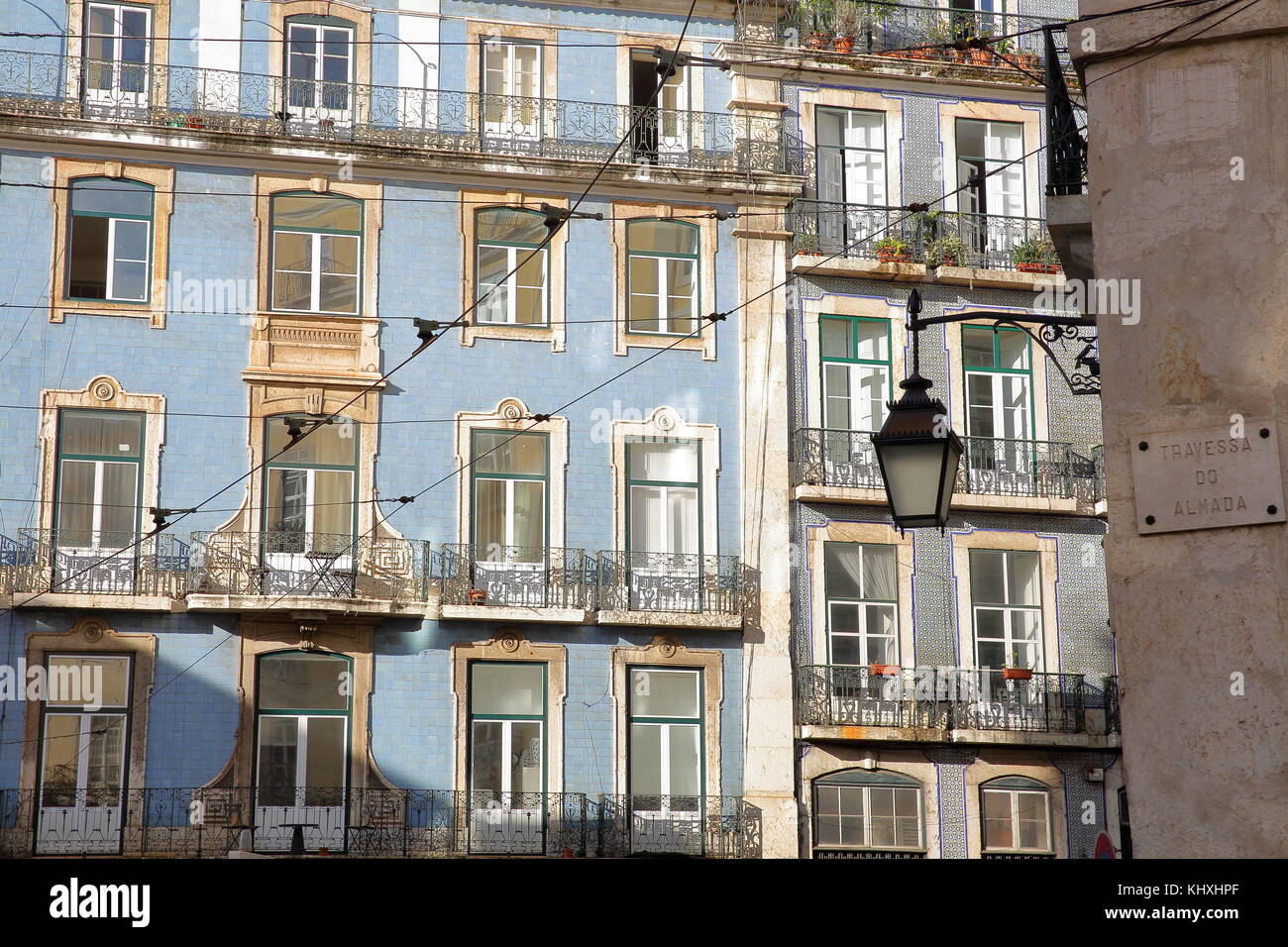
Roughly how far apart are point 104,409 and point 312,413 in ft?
8.56

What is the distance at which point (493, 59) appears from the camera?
85.0 feet

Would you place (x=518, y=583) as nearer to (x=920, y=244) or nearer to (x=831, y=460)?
(x=831, y=460)

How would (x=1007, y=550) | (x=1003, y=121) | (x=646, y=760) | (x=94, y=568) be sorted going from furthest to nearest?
(x=1003, y=121) → (x=1007, y=550) → (x=646, y=760) → (x=94, y=568)

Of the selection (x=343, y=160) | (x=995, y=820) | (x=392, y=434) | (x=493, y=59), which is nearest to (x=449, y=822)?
(x=392, y=434)

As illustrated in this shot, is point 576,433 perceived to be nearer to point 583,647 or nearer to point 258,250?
point 583,647

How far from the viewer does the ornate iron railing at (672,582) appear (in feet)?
80.2

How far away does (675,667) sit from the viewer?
24469 millimetres

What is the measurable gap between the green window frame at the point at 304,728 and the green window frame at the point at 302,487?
57.5 inches

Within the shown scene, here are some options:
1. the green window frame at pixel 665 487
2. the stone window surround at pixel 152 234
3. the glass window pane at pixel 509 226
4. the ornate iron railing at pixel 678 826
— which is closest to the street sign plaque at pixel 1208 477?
the ornate iron railing at pixel 678 826

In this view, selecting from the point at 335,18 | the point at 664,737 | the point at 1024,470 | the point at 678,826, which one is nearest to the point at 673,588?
the point at 664,737

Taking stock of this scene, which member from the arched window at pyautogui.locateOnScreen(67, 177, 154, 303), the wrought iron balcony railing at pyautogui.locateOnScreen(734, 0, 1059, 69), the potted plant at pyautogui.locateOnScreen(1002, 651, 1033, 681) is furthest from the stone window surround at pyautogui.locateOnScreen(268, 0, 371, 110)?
the potted plant at pyautogui.locateOnScreen(1002, 651, 1033, 681)

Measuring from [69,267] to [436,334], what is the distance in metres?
4.95

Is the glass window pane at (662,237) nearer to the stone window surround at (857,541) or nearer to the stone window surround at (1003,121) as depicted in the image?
the stone window surround at (1003,121)
